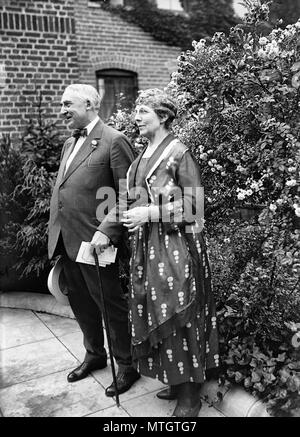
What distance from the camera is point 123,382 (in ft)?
9.67

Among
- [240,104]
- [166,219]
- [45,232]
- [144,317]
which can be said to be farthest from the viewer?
[45,232]

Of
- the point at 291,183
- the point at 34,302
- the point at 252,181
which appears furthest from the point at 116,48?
the point at 291,183

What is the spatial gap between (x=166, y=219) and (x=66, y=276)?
106 centimetres

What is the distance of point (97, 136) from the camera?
2.79 meters

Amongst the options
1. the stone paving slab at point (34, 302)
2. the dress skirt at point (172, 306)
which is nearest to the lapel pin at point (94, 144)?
the dress skirt at point (172, 306)

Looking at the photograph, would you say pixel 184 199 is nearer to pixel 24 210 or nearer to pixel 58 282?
pixel 58 282

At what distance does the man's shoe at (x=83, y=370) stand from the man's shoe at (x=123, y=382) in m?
0.26

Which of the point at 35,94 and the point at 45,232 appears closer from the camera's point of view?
the point at 45,232

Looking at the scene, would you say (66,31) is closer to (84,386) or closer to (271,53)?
(271,53)

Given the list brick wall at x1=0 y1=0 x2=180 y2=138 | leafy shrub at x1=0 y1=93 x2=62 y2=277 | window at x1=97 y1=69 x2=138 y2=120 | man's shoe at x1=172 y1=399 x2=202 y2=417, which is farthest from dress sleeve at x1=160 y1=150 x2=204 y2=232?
window at x1=97 y1=69 x2=138 y2=120

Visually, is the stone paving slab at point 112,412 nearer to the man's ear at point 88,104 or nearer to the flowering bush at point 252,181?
the flowering bush at point 252,181

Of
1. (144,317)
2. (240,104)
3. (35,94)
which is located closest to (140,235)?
(144,317)

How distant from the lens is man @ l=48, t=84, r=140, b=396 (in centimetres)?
273

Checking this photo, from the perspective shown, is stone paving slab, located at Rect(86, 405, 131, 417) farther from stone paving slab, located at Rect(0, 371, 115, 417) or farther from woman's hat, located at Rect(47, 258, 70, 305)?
woman's hat, located at Rect(47, 258, 70, 305)
